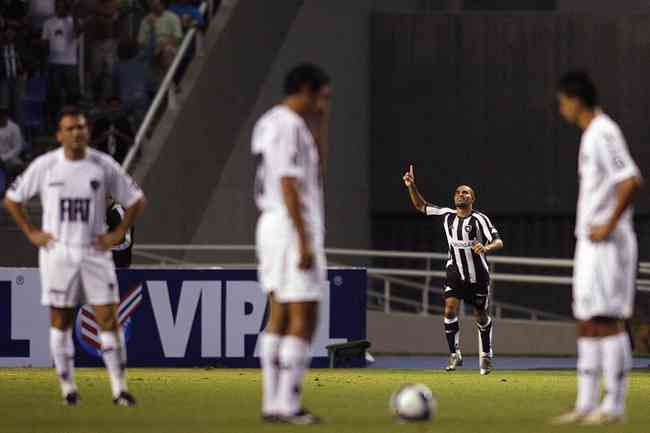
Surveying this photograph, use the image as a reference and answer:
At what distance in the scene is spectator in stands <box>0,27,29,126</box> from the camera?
24438 mm

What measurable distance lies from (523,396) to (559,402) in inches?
27.7

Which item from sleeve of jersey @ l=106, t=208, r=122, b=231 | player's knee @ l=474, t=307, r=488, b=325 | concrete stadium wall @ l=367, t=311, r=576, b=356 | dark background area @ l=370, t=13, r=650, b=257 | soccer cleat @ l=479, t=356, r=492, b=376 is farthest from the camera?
dark background area @ l=370, t=13, r=650, b=257

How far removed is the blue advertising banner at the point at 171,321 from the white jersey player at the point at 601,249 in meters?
9.42

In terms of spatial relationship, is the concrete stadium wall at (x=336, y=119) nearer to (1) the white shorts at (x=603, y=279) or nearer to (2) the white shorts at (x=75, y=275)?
(2) the white shorts at (x=75, y=275)

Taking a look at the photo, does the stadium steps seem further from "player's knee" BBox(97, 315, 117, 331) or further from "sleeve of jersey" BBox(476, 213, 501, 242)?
"player's knee" BBox(97, 315, 117, 331)

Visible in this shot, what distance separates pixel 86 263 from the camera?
11289 millimetres

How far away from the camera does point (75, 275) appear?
11.3m

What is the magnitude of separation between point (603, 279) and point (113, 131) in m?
15.3

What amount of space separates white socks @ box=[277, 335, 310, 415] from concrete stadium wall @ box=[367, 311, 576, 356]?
15300 mm

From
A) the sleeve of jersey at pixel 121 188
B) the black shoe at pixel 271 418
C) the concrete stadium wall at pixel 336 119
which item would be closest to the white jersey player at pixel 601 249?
the black shoe at pixel 271 418

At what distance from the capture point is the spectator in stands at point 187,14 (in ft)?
87.7

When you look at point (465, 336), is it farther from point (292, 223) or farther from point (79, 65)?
point (292, 223)

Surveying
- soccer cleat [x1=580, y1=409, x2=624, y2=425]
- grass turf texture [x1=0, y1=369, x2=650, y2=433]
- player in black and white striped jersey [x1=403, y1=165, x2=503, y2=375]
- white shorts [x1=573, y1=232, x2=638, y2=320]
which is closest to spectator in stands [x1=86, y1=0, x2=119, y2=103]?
player in black and white striped jersey [x1=403, y1=165, x2=503, y2=375]

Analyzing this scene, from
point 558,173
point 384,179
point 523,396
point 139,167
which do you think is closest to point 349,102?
point 384,179
